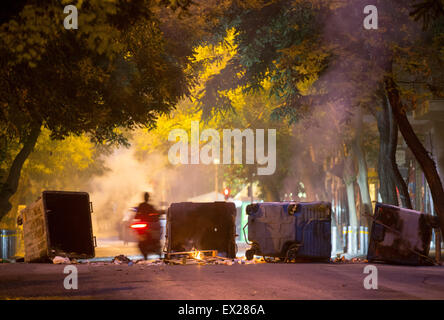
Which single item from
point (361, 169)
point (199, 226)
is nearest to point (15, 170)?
point (199, 226)

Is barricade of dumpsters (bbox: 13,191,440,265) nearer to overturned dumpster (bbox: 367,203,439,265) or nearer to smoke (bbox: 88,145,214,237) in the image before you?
overturned dumpster (bbox: 367,203,439,265)

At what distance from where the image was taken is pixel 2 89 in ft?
43.5

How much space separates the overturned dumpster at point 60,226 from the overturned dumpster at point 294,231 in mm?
4840

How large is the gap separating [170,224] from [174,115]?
22.6 meters

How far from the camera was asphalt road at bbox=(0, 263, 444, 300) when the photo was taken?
11.6m

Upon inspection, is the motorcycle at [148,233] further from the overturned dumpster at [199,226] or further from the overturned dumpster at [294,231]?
the overturned dumpster at [294,231]

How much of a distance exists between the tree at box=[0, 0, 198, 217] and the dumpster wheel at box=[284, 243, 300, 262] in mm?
6258

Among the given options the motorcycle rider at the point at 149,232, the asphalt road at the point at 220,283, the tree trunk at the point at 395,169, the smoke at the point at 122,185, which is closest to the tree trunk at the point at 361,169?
the tree trunk at the point at 395,169

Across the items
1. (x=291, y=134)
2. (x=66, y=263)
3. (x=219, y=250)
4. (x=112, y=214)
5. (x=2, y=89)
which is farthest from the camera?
(x=112, y=214)

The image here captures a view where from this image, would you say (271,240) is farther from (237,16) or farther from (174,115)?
(174,115)

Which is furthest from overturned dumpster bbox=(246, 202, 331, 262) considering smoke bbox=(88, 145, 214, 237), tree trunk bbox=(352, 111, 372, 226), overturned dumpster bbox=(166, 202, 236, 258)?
smoke bbox=(88, 145, 214, 237)

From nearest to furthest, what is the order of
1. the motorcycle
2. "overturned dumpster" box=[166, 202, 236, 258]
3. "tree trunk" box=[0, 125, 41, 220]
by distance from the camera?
"overturned dumpster" box=[166, 202, 236, 258] → the motorcycle → "tree trunk" box=[0, 125, 41, 220]

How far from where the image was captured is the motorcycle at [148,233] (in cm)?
2155
